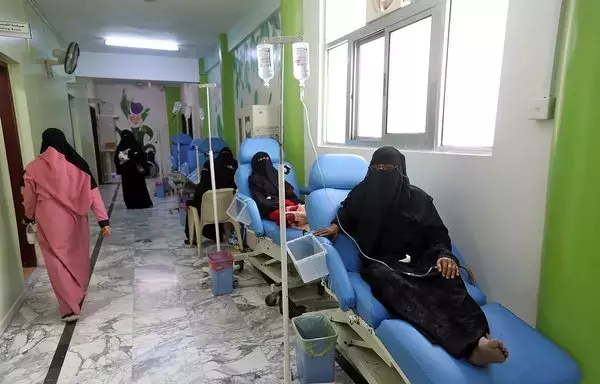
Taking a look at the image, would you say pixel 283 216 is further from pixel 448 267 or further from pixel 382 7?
pixel 382 7

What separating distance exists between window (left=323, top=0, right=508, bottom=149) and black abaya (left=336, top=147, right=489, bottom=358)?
596 mm

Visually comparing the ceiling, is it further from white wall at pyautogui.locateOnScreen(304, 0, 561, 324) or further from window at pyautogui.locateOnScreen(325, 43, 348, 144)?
white wall at pyautogui.locateOnScreen(304, 0, 561, 324)

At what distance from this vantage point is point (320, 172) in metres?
2.34

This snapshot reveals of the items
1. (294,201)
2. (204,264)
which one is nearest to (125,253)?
(204,264)

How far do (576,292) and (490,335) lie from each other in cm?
35

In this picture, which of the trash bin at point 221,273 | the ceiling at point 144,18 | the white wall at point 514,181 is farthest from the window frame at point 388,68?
the ceiling at point 144,18

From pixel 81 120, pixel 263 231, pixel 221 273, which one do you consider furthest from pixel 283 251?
pixel 81 120

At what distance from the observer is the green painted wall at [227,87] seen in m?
6.41

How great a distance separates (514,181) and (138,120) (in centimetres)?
1079

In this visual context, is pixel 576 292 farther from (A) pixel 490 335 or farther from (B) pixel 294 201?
(B) pixel 294 201

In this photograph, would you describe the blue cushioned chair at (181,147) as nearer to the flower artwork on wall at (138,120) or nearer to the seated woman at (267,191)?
the flower artwork on wall at (138,120)

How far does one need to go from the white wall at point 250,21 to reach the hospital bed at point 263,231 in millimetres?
1880

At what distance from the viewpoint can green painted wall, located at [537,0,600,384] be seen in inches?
48.5

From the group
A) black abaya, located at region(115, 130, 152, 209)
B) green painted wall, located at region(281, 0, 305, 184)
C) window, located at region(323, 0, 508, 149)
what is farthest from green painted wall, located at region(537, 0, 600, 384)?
black abaya, located at region(115, 130, 152, 209)
